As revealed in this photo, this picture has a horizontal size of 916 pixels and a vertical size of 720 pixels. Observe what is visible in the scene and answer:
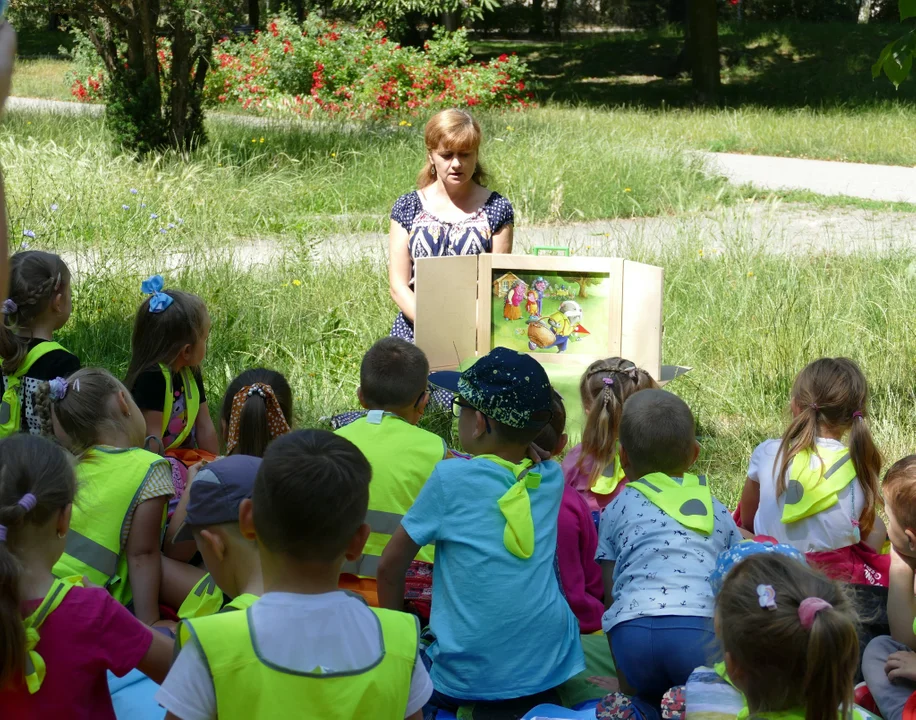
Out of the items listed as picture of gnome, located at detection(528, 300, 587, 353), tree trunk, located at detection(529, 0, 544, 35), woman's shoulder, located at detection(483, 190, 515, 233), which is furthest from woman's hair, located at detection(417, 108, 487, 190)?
tree trunk, located at detection(529, 0, 544, 35)

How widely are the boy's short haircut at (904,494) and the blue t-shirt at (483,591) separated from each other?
1.01 metres

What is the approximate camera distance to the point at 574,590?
3391 millimetres

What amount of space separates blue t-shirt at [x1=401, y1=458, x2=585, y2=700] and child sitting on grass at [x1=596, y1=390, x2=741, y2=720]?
0.22 meters

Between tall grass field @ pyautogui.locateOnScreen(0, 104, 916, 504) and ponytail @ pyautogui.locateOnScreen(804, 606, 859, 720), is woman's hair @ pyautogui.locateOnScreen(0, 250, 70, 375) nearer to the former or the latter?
tall grass field @ pyautogui.locateOnScreen(0, 104, 916, 504)

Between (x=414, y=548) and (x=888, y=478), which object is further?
(x=888, y=478)

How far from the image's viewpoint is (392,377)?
3480mm

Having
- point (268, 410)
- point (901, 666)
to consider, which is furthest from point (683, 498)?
point (268, 410)

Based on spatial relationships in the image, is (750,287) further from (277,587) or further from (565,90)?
(565,90)

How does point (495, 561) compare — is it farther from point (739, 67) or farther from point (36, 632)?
point (739, 67)

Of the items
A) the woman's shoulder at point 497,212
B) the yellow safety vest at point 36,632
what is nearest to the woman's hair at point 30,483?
the yellow safety vest at point 36,632

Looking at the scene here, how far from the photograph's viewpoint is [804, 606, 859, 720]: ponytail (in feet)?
6.41

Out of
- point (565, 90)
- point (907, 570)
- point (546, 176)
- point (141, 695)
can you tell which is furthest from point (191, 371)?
point (565, 90)

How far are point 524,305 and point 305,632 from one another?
3.10m

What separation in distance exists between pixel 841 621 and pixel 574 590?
149 cm
